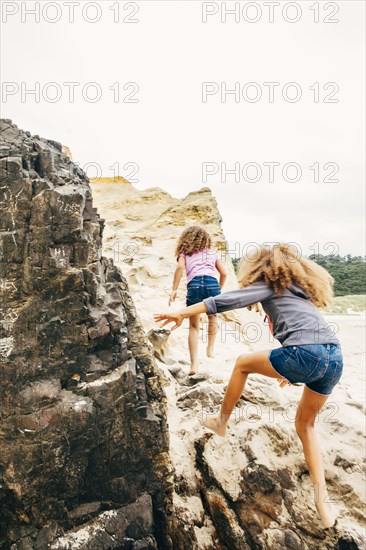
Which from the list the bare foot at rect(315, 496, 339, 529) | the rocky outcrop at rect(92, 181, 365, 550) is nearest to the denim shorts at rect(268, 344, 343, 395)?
the bare foot at rect(315, 496, 339, 529)

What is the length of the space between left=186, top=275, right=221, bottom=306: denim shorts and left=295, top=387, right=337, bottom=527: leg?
189 centimetres

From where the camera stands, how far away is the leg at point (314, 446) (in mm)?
2797

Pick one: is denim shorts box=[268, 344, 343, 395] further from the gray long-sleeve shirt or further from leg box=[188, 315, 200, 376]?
leg box=[188, 315, 200, 376]

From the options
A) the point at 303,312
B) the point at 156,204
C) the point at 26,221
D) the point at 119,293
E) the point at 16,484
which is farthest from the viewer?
the point at 156,204

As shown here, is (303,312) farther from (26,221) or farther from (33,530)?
(33,530)

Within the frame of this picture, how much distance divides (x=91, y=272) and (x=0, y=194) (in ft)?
2.93

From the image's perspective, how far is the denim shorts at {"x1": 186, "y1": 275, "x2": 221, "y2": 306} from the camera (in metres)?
4.58

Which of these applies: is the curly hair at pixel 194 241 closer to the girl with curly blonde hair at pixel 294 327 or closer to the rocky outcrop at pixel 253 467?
the rocky outcrop at pixel 253 467

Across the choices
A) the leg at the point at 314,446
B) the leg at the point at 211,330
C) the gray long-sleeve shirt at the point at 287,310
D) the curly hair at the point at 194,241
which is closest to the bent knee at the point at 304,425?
the leg at the point at 314,446

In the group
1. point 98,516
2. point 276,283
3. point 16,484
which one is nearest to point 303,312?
point 276,283

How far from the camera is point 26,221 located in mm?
3100

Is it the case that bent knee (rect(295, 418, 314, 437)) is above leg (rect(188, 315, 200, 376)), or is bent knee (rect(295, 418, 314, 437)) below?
below

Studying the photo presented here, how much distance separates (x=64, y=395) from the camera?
3.03m

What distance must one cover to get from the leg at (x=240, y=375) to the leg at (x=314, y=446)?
0.32 m
